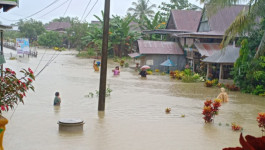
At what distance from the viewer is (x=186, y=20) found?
143ft

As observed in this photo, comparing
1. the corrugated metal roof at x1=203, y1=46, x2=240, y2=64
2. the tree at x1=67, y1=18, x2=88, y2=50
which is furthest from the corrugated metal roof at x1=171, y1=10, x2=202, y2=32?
the tree at x1=67, y1=18, x2=88, y2=50

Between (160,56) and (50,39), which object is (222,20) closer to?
(160,56)

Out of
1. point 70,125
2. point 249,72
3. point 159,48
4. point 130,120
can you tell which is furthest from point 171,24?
point 70,125

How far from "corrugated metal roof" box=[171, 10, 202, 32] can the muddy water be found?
2117 centimetres

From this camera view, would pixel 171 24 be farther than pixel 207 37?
Yes

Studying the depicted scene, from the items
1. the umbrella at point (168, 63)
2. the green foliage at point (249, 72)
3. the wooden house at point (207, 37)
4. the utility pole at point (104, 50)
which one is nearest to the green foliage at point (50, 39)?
the umbrella at point (168, 63)

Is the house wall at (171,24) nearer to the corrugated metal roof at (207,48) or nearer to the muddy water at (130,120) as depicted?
the corrugated metal roof at (207,48)

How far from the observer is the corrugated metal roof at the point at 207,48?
96.9ft

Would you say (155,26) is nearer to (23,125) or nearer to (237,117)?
(237,117)

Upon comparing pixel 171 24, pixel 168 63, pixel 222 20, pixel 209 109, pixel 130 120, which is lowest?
pixel 130 120

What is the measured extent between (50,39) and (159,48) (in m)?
39.1

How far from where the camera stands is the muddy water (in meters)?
9.53

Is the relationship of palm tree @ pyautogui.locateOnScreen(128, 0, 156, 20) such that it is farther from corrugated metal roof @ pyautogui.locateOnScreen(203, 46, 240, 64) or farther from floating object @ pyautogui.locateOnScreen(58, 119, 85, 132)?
floating object @ pyautogui.locateOnScreen(58, 119, 85, 132)

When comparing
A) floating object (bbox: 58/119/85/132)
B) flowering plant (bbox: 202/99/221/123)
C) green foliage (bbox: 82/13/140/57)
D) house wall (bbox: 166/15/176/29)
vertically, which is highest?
house wall (bbox: 166/15/176/29)
